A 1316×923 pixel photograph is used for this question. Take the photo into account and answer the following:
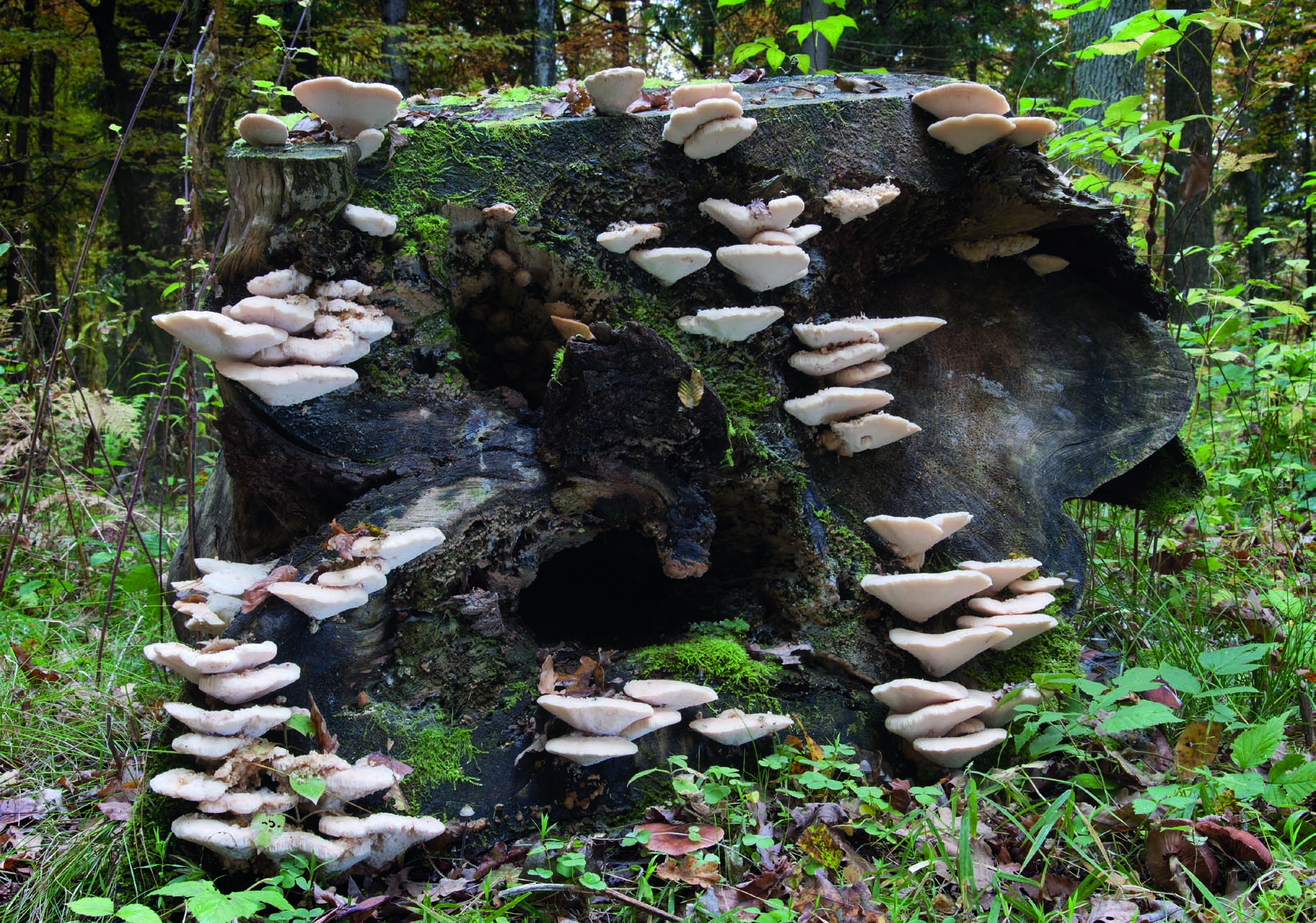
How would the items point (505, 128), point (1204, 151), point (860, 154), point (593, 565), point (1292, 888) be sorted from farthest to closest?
point (1204, 151), point (593, 565), point (860, 154), point (505, 128), point (1292, 888)

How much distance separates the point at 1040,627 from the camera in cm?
291

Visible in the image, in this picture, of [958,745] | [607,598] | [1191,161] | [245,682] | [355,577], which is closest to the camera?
[245,682]

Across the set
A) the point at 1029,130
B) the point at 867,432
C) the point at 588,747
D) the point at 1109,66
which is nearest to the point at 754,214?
the point at 867,432

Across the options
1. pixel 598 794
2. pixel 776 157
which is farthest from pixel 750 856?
pixel 776 157

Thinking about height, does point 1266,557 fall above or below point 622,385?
below

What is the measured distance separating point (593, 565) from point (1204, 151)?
13.9 feet

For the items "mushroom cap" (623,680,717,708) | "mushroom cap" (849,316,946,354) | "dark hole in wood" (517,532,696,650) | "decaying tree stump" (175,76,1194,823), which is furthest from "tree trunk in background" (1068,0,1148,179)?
"mushroom cap" (623,680,717,708)

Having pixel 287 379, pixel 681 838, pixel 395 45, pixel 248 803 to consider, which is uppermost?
pixel 395 45

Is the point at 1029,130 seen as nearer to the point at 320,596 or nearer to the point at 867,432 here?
the point at 867,432

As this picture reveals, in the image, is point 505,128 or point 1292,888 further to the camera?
point 505,128

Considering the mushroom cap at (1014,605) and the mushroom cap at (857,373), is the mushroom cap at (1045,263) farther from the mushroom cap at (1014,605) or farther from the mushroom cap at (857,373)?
the mushroom cap at (1014,605)

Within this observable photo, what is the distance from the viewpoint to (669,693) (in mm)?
2541

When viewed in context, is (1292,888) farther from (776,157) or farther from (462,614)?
(776,157)

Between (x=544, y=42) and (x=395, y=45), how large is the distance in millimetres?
1994
